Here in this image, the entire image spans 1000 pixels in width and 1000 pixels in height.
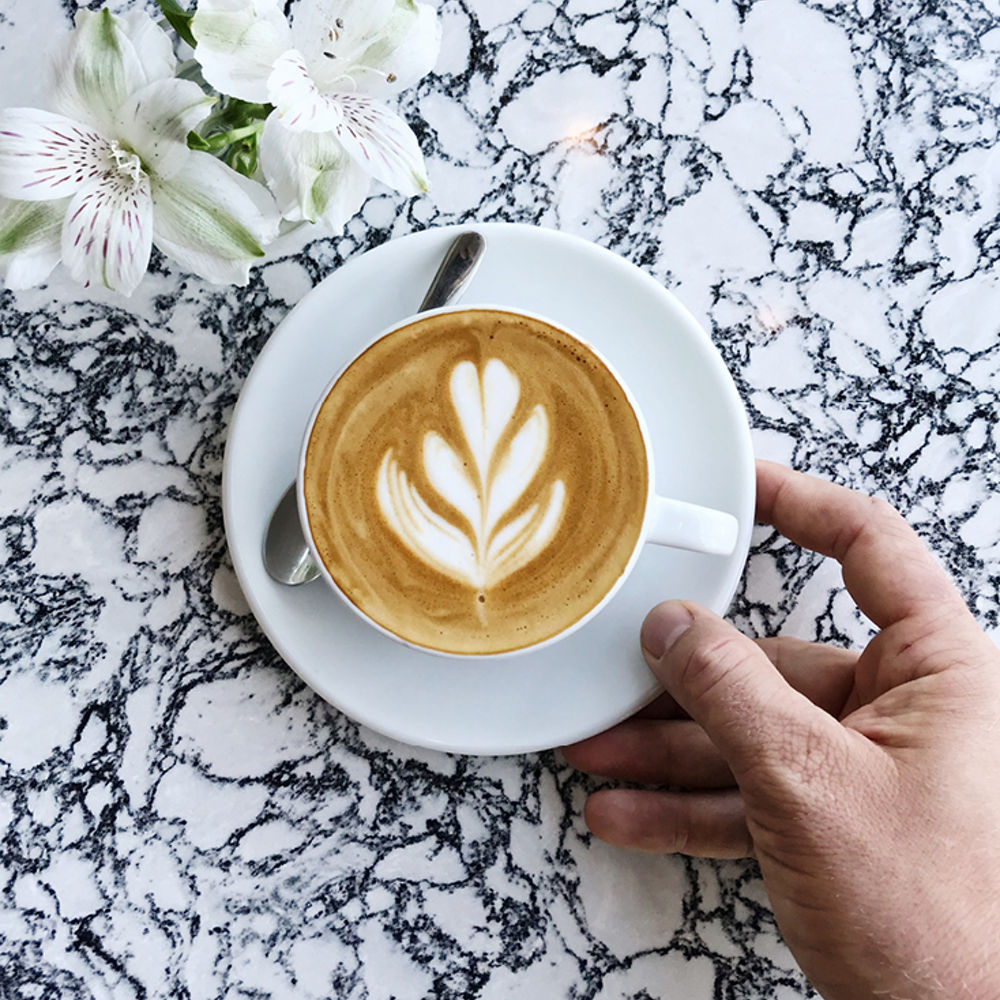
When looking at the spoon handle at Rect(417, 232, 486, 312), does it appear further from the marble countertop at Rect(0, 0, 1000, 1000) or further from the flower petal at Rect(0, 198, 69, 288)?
the flower petal at Rect(0, 198, 69, 288)

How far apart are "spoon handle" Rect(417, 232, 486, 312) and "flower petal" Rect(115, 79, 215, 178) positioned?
0.90 feet

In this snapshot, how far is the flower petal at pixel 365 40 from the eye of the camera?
0.66 metres

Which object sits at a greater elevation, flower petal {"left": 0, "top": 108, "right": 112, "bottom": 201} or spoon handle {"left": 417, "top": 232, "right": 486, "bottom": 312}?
spoon handle {"left": 417, "top": 232, "right": 486, "bottom": 312}

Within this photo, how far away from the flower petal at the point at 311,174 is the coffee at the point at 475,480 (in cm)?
16

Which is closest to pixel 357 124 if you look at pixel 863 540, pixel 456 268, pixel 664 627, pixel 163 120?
pixel 163 120

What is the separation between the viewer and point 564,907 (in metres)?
0.98

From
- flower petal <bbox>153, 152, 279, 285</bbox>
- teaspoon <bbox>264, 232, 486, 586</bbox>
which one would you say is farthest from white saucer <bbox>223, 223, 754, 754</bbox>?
flower petal <bbox>153, 152, 279, 285</bbox>

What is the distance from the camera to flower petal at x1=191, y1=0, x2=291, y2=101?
616 millimetres

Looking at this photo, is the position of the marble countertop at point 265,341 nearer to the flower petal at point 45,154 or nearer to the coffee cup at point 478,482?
the coffee cup at point 478,482

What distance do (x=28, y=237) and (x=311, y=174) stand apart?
19 cm

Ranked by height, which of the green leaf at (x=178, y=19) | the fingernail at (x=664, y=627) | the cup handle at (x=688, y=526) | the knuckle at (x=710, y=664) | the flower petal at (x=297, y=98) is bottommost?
the knuckle at (x=710, y=664)

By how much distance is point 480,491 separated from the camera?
2.79ft

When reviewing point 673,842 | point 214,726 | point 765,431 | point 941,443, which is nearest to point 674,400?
point 765,431

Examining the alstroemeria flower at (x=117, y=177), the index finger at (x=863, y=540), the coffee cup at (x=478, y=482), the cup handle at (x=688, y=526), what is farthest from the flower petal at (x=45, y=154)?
the index finger at (x=863, y=540)
